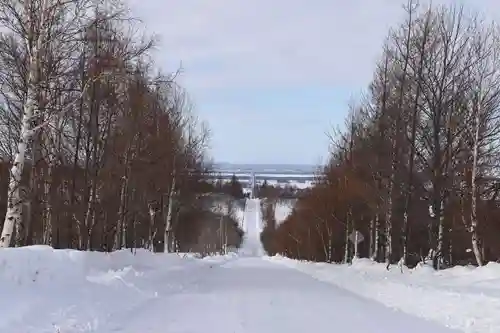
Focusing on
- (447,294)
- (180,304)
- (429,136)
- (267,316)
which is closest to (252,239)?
(429,136)

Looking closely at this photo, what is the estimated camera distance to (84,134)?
26875 mm

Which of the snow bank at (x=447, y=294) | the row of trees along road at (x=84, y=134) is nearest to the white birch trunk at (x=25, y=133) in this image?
the row of trees along road at (x=84, y=134)

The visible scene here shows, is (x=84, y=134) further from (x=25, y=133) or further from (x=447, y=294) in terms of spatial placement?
(x=447, y=294)

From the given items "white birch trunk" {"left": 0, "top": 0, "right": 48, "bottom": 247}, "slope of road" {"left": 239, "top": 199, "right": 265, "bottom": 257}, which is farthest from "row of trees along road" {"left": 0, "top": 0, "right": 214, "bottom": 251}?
"slope of road" {"left": 239, "top": 199, "right": 265, "bottom": 257}

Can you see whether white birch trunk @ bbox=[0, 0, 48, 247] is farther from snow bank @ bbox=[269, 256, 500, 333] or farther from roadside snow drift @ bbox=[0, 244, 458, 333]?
snow bank @ bbox=[269, 256, 500, 333]

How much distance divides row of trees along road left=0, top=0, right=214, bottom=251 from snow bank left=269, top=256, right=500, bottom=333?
873 centimetres

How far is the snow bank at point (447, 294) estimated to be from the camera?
12008 mm

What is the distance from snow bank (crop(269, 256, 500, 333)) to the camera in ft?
39.4

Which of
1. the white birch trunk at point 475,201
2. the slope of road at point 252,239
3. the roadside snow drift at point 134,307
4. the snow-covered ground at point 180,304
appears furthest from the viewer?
the slope of road at point 252,239

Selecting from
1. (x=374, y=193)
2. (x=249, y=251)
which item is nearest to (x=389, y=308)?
(x=374, y=193)

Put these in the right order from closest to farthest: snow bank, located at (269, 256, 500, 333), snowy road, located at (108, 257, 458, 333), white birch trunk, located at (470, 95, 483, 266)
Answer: snowy road, located at (108, 257, 458, 333) → snow bank, located at (269, 256, 500, 333) → white birch trunk, located at (470, 95, 483, 266)

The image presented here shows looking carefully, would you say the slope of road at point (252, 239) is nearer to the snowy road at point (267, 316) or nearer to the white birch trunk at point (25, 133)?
the snowy road at point (267, 316)

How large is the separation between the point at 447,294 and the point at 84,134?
679 inches

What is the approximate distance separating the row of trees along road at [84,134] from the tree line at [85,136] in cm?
4
